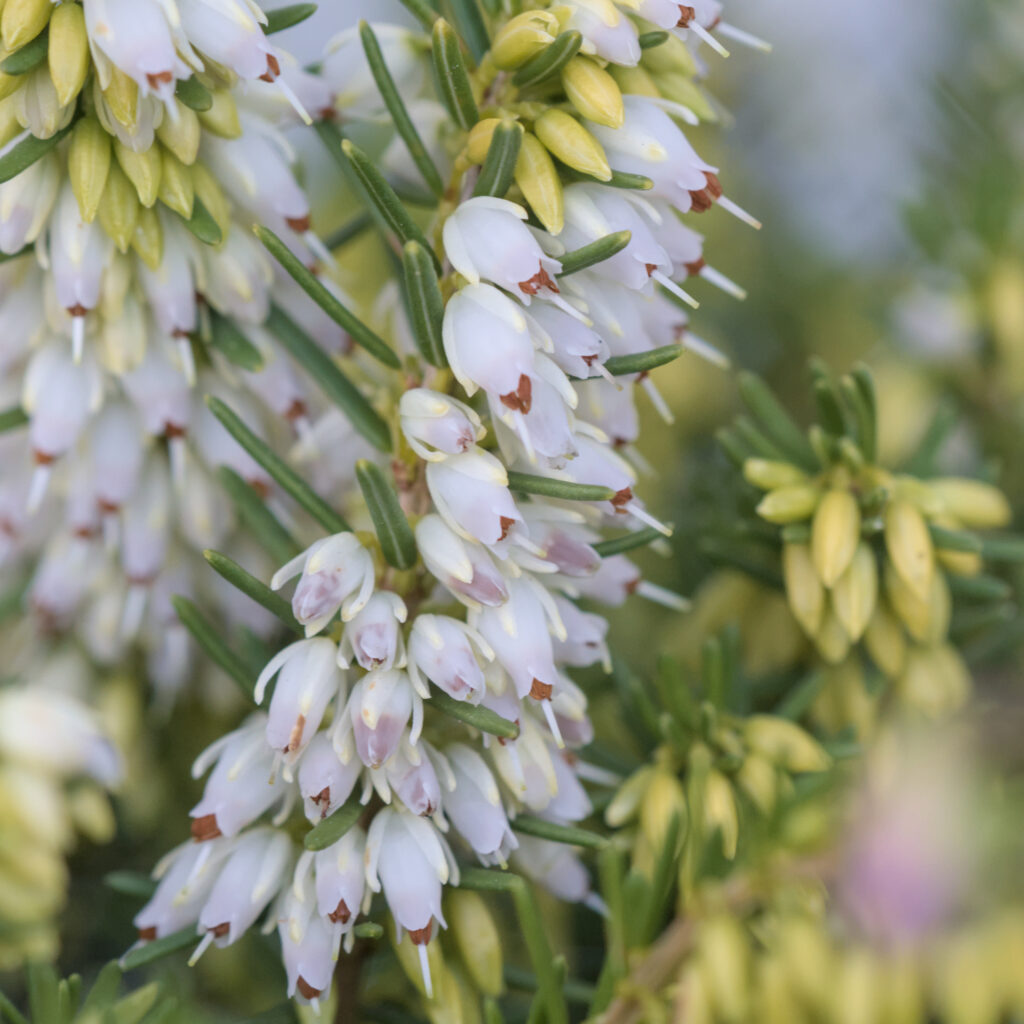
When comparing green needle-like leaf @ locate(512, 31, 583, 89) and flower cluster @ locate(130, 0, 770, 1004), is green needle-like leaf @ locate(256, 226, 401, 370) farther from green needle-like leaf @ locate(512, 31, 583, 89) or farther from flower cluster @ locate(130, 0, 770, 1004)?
green needle-like leaf @ locate(512, 31, 583, 89)

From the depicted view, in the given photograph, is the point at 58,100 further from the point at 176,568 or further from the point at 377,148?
the point at 377,148

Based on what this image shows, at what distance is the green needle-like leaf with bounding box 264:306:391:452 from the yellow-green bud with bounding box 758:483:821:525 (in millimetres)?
181

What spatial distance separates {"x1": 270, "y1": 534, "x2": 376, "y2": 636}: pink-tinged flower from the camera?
0.40 meters

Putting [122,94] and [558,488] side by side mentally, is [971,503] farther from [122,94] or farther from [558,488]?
[122,94]

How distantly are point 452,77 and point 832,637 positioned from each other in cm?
31

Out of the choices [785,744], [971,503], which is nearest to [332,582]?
[785,744]

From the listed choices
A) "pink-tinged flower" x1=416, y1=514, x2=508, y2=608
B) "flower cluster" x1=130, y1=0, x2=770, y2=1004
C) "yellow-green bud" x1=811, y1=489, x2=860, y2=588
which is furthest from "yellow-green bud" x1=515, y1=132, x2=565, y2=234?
"yellow-green bud" x1=811, y1=489, x2=860, y2=588

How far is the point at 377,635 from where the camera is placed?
1.31 ft

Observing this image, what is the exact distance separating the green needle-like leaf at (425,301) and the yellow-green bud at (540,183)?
0.13 feet

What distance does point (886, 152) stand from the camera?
3.61ft

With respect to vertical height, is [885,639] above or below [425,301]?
below

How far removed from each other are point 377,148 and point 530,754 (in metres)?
0.71

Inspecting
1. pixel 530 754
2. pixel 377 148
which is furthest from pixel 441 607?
pixel 377 148

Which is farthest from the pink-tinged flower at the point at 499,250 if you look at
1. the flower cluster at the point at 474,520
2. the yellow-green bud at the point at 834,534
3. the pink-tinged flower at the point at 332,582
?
the yellow-green bud at the point at 834,534
